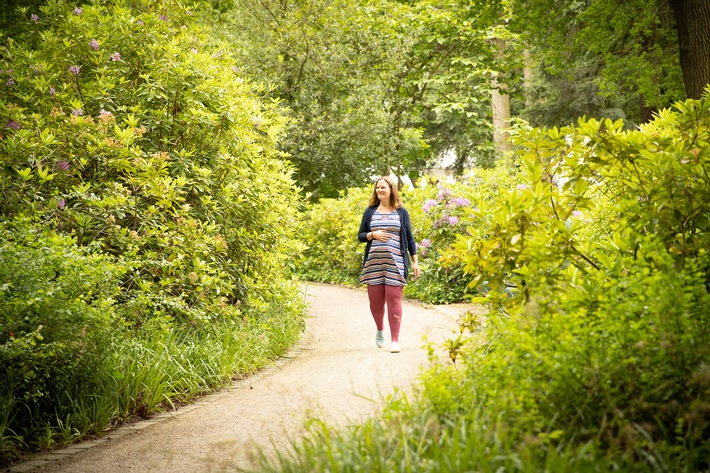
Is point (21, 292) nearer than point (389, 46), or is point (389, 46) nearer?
point (21, 292)

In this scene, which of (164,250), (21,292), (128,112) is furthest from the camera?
(128,112)

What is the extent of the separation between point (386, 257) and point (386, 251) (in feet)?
0.23

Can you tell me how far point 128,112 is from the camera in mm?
7477

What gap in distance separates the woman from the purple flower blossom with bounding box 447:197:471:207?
3.81m

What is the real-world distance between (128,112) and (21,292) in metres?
3.48

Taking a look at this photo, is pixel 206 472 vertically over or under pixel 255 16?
under

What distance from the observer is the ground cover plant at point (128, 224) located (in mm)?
4762

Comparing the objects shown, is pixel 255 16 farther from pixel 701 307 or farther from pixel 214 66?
pixel 701 307

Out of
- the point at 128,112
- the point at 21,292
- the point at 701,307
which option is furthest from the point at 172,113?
the point at 701,307

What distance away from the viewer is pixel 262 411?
5.33 metres

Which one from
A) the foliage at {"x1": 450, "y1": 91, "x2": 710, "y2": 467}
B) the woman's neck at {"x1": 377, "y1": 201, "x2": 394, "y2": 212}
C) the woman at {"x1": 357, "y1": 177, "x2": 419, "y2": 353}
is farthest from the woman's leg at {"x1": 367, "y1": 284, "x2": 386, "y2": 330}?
the foliage at {"x1": 450, "y1": 91, "x2": 710, "y2": 467}

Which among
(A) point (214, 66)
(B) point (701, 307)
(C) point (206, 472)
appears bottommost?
(C) point (206, 472)

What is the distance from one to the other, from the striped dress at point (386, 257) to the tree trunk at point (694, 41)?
428 centimetres

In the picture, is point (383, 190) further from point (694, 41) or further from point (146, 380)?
point (694, 41)
